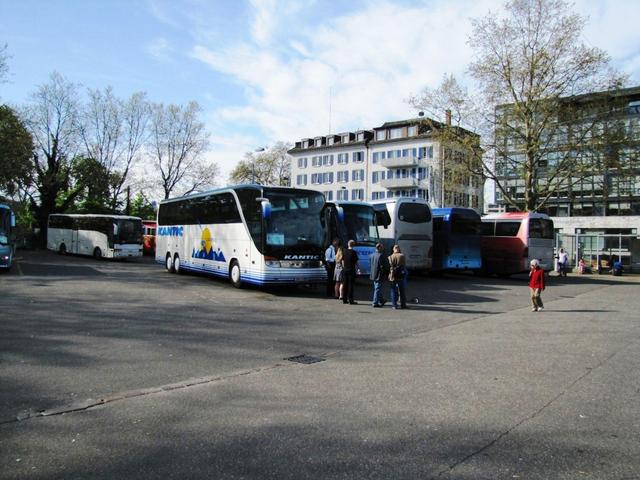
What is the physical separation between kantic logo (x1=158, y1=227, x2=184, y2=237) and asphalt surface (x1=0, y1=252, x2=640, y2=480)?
417 inches

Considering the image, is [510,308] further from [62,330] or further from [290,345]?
[62,330]

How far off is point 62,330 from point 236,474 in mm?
7081

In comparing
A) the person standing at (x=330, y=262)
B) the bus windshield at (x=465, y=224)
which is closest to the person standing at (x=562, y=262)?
the bus windshield at (x=465, y=224)

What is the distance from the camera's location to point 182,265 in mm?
22719

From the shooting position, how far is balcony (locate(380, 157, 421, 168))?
79.9 meters

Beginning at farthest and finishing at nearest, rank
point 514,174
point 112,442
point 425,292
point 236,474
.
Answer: point 514,174
point 425,292
point 112,442
point 236,474

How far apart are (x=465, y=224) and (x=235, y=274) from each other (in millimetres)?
13026

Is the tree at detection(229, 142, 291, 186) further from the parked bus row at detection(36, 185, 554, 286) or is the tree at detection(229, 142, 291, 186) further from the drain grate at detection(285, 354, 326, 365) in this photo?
the drain grate at detection(285, 354, 326, 365)

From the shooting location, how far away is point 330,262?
54.9ft

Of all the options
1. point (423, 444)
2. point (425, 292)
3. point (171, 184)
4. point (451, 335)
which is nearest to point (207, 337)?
point (451, 335)

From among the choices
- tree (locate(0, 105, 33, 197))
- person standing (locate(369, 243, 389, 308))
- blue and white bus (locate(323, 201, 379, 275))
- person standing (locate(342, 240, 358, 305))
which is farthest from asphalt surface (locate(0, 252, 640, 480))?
tree (locate(0, 105, 33, 197))

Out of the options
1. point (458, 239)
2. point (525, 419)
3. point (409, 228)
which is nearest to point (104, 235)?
point (409, 228)

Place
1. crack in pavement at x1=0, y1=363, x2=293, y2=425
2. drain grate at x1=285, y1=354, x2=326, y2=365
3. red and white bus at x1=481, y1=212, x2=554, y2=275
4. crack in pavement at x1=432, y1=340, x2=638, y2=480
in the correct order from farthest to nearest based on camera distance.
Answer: red and white bus at x1=481, y1=212, x2=554, y2=275 < drain grate at x1=285, y1=354, x2=326, y2=365 < crack in pavement at x1=0, y1=363, x2=293, y2=425 < crack in pavement at x1=432, y1=340, x2=638, y2=480

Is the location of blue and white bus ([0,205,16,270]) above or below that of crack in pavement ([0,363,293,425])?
above
